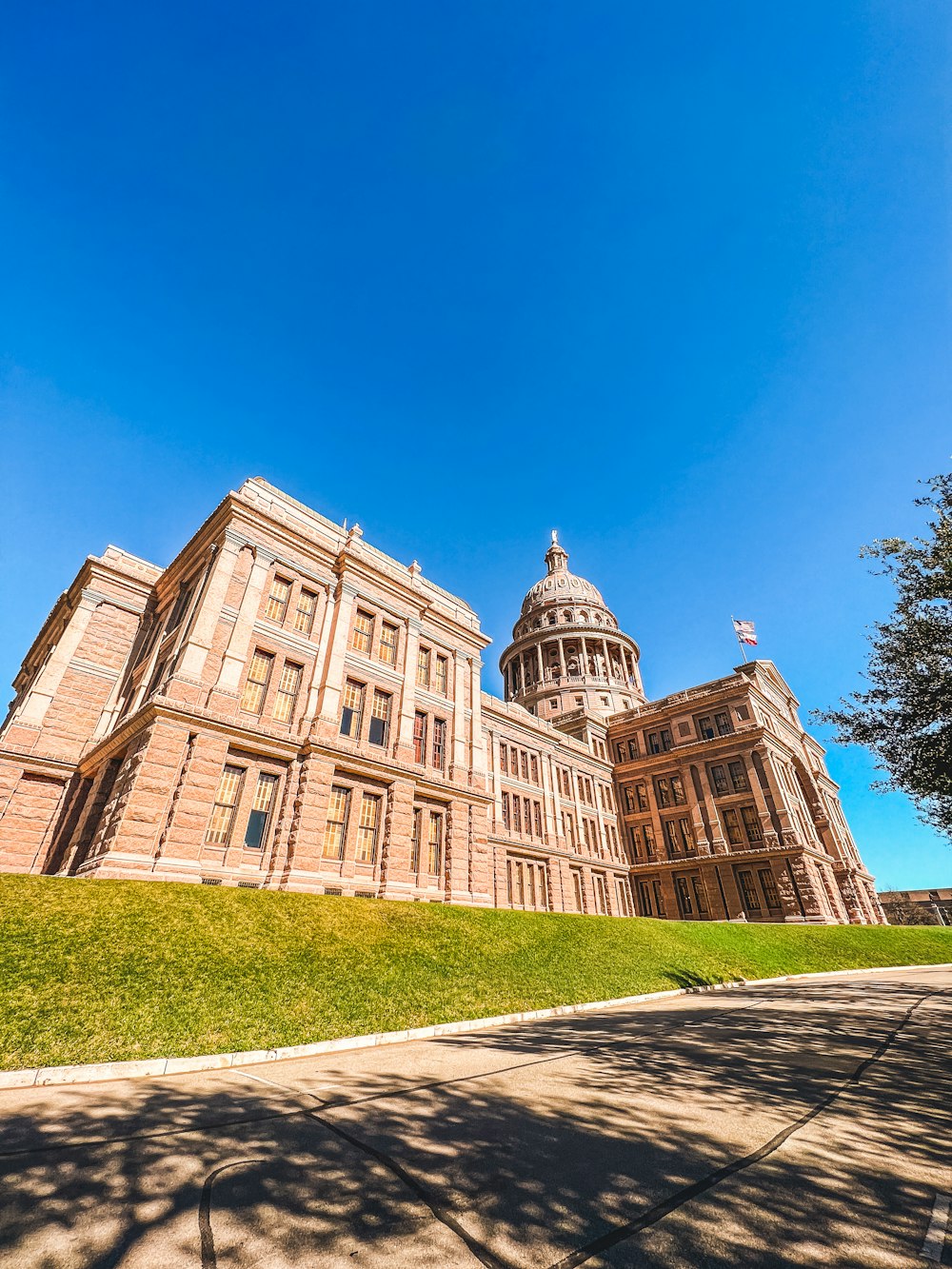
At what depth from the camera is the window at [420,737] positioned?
83.1ft

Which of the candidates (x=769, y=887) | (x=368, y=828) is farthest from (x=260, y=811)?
(x=769, y=887)

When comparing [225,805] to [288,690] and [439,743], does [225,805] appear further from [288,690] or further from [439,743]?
[439,743]

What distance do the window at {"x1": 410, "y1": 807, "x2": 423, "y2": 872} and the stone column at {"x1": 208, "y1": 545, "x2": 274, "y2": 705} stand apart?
9536 mm

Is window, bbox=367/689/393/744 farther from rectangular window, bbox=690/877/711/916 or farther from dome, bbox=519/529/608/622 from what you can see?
Answer: dome, bbox=519/529/608/622

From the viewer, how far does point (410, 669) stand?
84.9 ft

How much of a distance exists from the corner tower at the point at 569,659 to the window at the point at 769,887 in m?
23.2

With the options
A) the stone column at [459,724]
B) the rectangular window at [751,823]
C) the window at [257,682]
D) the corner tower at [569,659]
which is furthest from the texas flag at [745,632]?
the window at [257,682]

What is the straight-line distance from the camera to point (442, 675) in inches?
1120

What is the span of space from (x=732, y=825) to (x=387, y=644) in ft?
104

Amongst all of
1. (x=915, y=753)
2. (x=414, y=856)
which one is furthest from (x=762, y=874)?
(x=414, y=856)

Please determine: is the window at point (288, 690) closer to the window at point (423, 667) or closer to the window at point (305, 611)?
the window at point (305, 611)

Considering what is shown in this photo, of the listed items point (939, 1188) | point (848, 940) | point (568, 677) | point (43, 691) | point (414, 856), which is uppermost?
point (568, 677)

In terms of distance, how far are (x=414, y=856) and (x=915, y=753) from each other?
18.6 metres

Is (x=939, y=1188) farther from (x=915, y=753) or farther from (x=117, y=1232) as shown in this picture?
(x=915, y=753)
